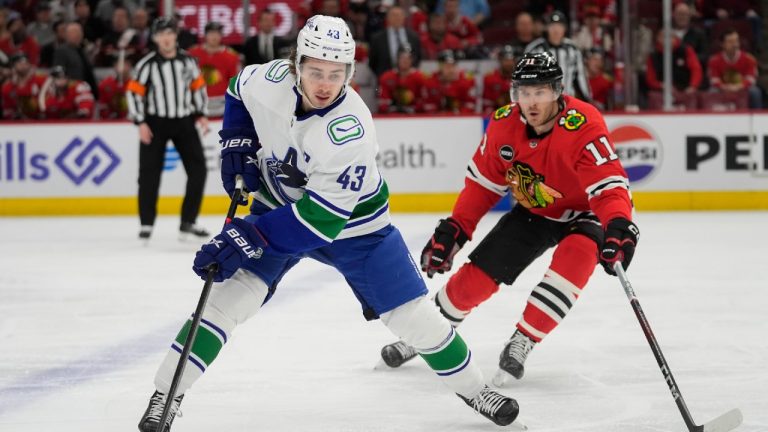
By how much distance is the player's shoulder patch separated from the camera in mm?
3520

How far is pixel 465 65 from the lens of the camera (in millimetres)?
9625

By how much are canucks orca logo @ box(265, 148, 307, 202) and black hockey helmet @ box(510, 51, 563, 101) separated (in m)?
0.84

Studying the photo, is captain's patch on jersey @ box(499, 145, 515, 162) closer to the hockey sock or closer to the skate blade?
the hockey sock

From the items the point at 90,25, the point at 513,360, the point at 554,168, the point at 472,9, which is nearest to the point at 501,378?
the point at 513,360

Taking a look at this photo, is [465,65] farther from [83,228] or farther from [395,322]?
[395,322]

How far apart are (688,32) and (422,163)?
97.7 inches

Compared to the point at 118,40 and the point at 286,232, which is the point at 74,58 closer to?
the point at 118,40

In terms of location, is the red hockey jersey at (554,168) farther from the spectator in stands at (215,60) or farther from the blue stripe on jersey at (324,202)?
the spectator in stands at (215,60)

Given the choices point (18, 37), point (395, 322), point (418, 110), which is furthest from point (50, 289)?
point (18, 37)

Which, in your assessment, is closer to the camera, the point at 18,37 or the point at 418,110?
the point at 418,110

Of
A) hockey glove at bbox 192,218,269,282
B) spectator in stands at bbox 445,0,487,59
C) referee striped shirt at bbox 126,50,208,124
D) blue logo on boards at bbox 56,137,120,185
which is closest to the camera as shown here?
hockey glove at bbox 192,218,269,282

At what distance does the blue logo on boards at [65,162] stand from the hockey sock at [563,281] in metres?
6.04

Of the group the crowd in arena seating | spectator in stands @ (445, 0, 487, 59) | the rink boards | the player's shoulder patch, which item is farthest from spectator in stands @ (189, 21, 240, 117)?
the player's shoulder patch

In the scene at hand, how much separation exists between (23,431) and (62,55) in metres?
7.23
